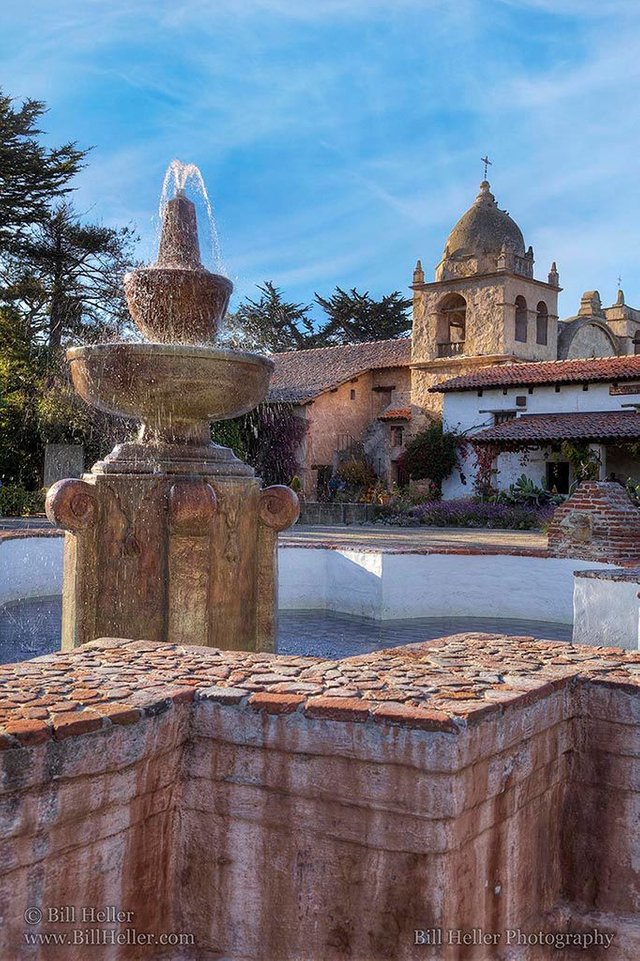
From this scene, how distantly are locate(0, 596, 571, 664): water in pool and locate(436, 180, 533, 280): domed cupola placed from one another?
843 inches

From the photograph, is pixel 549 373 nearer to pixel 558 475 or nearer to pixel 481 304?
pixel 558 475

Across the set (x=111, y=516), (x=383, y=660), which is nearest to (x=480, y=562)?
(x=111, y=516)

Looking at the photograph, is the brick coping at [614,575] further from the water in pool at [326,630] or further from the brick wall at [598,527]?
the brick wall at [598,527]

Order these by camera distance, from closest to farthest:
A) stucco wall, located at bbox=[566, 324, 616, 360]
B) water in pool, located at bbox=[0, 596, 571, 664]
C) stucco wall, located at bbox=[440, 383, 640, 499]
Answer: water in pool, located at bbox=[0, 596, 571, 664]
stucco wall, located at bbox=[440, 383, 640, 499]
stucco wall, located at bbox=[566, 324, 616, 360]

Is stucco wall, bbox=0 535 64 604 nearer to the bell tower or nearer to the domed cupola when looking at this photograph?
the bell tower

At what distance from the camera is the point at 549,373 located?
946 inches

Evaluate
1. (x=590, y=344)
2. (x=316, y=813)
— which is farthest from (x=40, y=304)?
(x=316, y=813)

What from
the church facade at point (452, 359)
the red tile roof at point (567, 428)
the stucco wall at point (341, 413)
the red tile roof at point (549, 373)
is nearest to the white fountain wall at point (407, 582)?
the red tile roof at point (567, 428)

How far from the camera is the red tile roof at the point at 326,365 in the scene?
1134 inches

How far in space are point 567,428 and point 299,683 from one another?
21189mm

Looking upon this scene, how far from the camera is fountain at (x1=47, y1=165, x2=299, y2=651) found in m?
4.58

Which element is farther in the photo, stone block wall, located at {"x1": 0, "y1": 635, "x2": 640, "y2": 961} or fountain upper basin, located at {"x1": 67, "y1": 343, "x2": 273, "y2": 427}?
fountain upper basin, located at {"x1": 67, "y1": 343, "x2": 273, "y2": 427}

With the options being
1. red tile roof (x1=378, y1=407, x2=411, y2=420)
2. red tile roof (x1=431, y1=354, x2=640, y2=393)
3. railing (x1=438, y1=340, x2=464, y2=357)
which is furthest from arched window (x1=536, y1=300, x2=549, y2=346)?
red tile roof (x1=378, y1=407, x2=411, y2=420)

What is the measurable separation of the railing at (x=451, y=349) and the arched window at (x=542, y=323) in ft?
9.30
